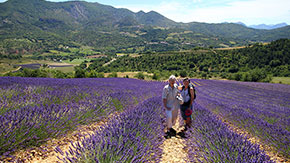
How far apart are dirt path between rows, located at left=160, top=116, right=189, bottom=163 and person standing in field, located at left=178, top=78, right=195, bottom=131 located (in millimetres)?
479

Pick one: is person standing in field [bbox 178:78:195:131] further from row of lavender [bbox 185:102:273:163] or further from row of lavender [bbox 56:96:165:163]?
row of lavender [bbox 56:96:165:163]

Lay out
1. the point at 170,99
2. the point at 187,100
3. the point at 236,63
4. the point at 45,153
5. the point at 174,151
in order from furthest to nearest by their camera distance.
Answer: the point at 236,63
the point at 187,100
the point at 170,99
the point at 174,151
the point at 45,153

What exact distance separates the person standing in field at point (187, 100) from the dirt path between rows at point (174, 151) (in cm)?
48

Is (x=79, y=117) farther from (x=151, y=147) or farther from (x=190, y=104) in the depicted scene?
(x=190, y=104)

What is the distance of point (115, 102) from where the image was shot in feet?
14.2

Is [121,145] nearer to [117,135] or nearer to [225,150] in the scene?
[117,135]

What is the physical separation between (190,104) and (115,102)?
209 cm

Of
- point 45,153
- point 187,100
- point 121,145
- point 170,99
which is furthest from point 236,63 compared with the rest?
point 45,153

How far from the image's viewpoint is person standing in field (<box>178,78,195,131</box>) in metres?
3.47

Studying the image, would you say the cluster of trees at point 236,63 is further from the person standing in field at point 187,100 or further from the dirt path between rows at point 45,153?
the dirt path between rows at point 45,153

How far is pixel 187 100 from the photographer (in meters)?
3.54

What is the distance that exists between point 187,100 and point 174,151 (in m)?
1.22

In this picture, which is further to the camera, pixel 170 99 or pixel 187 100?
pixel 187 100

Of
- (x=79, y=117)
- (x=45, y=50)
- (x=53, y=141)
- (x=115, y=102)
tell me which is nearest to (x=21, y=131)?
(x=53, y=141)
